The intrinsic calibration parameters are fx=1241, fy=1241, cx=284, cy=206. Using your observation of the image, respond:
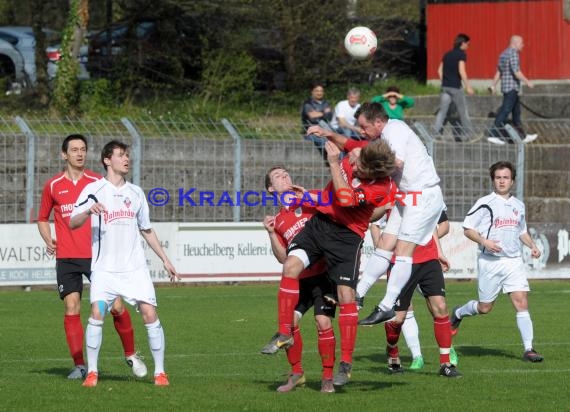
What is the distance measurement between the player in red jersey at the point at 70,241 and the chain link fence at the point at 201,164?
9.00 meters

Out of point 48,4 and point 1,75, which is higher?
point 48,4

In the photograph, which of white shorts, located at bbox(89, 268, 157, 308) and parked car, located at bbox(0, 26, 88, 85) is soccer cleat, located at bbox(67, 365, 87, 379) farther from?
parked car, located at bbox(0, 26, 88, 85)

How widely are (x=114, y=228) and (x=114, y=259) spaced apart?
25 centimetres

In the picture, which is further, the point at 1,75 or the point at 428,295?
the point at 1,75

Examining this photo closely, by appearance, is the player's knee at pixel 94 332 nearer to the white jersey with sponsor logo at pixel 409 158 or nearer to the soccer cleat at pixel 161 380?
the soccer cleat at pixel 161 380

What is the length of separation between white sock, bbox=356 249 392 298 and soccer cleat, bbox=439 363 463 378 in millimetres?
1016

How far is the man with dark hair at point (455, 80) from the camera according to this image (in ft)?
84.1

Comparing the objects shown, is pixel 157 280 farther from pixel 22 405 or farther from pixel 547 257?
pixel 22 405

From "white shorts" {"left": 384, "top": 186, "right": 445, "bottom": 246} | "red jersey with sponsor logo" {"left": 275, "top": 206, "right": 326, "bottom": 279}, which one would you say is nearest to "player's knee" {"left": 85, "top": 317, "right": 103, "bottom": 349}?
"red jersey with sponsor logo" {"left": 275, "top": 206, "right": 326, "bottom": 279}

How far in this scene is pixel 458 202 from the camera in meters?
22.6

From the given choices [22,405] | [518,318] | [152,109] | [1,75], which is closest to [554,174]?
[152,109]

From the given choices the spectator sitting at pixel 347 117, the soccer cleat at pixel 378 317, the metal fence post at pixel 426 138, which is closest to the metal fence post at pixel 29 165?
the spectator sitting at pixel 347 117

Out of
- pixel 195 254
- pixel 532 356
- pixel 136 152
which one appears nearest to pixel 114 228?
pixel 532 356

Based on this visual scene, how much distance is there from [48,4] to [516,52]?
16.5m
